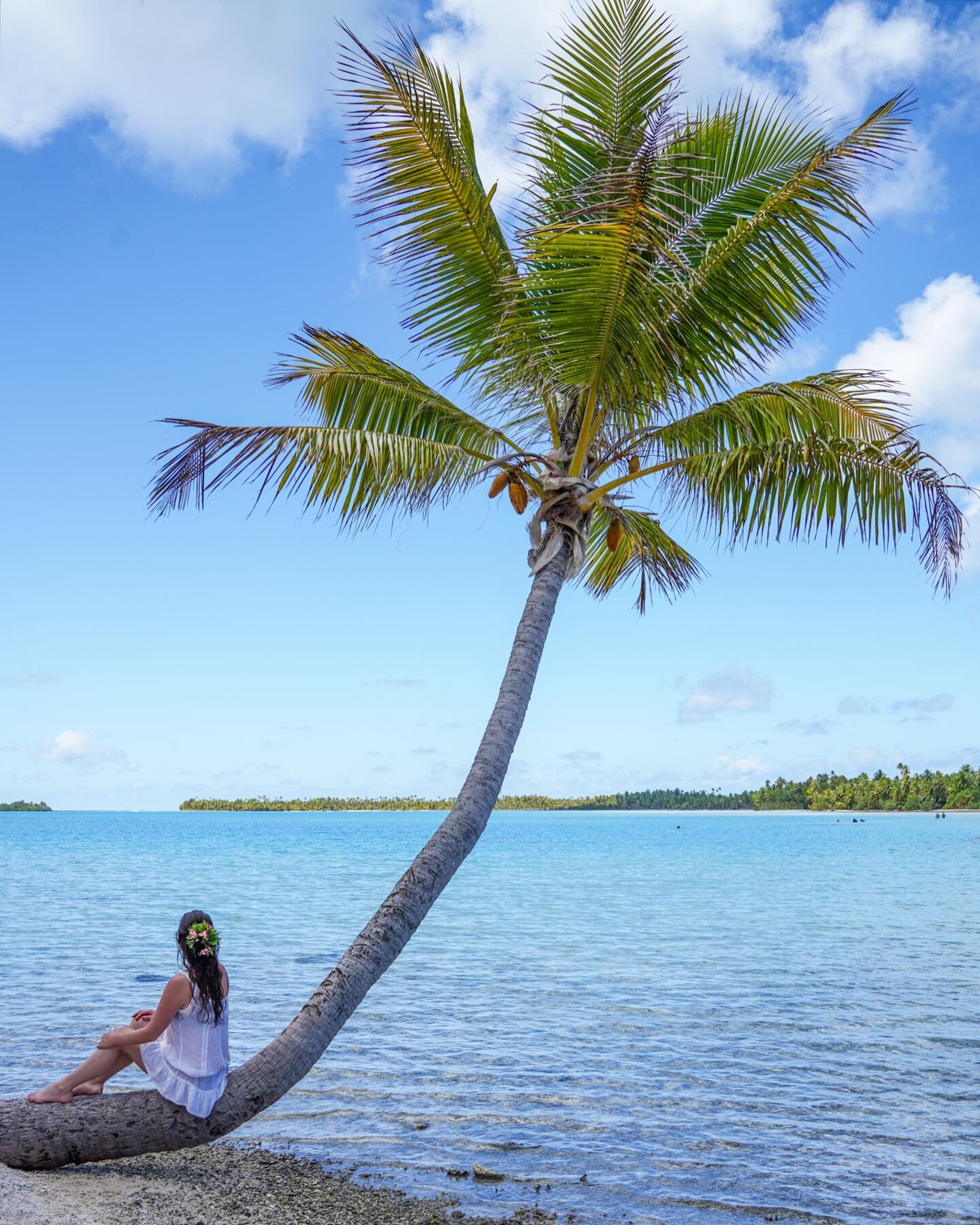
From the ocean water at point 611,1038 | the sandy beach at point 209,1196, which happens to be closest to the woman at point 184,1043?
the sandy beach at point 209,1196

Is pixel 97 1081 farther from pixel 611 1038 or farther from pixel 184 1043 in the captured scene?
pixel 611 1038

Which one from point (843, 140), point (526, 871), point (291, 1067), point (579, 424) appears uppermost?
point (843, 140)

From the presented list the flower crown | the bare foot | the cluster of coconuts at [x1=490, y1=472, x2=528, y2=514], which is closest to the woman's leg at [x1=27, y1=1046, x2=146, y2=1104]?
the bare foot

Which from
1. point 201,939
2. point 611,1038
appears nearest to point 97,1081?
point 201,939

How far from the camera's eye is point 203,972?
607cm

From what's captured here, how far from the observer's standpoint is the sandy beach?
221 inches

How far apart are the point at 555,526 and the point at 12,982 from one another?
36.7 ft

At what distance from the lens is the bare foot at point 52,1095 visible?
20.1ft

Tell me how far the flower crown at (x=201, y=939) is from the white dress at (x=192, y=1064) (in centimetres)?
26

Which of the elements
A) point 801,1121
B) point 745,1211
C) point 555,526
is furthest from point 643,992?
point 555,526

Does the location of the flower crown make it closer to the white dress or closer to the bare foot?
the white dress

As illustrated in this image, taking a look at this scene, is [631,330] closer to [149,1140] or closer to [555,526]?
[555,526]

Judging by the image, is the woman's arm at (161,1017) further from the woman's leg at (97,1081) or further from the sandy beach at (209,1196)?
the sandy beach at (209,1196)

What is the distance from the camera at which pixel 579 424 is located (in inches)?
332
